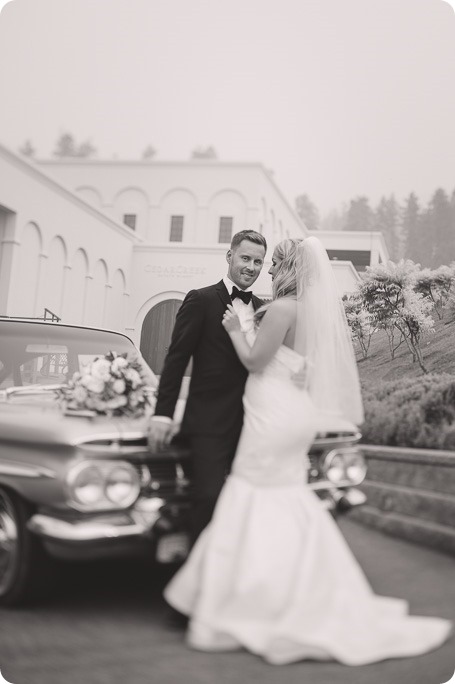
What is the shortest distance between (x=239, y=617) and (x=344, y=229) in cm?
433

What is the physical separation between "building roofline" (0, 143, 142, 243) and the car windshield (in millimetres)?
4319

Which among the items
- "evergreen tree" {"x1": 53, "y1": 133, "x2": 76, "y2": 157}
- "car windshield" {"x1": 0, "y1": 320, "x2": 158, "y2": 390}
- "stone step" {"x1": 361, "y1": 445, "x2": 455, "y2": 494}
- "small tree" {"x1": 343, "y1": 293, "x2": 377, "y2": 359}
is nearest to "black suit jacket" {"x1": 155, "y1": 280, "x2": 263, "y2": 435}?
"car windshield" {"x1": 0, "y1": 320, "x2": 158, "y2": 390}

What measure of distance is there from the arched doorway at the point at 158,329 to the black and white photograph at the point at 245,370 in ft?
0.17

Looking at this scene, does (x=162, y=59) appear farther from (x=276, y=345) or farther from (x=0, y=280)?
(x=0, y=280)

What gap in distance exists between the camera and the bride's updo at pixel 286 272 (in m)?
3.14

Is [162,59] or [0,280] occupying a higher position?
[162,59]

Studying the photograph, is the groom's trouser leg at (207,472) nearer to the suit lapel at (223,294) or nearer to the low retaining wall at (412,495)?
the suit lapel at (223,294)

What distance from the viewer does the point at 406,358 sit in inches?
206

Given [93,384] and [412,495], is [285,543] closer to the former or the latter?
[93,384]

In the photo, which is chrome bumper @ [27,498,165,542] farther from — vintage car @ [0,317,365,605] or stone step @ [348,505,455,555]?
stone step @ [348,505,455,555]

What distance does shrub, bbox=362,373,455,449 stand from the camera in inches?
175

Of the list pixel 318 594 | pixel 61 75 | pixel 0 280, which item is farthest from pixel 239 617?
pixel 0 280

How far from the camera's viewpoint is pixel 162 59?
5.75 m

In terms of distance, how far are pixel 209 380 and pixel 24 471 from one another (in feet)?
3.06
